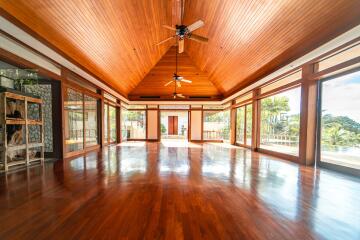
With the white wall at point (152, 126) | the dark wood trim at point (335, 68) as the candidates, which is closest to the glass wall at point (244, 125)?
the dark wood trim at point (335, 68)

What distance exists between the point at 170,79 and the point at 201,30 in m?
4.51

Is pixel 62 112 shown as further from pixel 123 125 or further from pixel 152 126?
pixel 152 126

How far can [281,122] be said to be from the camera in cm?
603

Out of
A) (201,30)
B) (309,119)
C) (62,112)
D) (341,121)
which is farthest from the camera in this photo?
(201,30)

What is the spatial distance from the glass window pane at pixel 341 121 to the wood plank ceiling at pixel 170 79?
6.39 metres

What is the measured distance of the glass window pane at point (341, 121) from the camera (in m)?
3.75

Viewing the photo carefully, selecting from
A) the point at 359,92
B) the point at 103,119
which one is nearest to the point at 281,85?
the point at 359,92

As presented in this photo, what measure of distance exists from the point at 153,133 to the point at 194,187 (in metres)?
8.98

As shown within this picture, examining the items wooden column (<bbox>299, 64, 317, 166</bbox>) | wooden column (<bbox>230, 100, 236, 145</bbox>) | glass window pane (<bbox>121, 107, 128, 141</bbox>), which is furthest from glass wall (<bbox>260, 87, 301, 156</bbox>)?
glass window pane (<bbox>121, 107, 128, 141</bbox>)

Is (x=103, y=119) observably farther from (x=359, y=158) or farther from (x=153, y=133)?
(x=359, y=158)

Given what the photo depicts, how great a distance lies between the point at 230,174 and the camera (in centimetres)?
364

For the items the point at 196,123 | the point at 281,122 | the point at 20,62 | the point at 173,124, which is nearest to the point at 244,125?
the point at 281,122

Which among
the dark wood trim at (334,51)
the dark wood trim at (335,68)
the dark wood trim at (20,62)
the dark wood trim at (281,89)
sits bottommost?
the dark wood trim at (281,89)

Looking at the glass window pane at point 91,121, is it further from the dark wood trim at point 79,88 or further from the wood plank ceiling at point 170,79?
the wood plank ceiling at point 170,79
